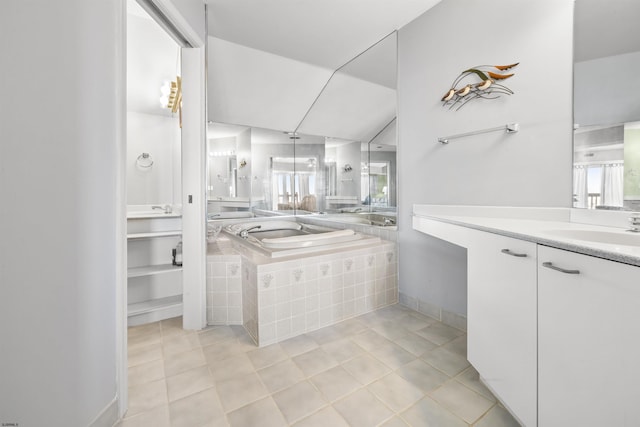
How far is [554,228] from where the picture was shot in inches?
48.1

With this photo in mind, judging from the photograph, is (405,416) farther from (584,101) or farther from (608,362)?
(584,101)

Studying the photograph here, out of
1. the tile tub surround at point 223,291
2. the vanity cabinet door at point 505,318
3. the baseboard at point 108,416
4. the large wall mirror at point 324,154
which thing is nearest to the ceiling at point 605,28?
the vanity cabinet door at point 505,318

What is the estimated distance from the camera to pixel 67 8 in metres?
0.93

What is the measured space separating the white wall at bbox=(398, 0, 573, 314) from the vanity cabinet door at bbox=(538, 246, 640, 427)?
2.94 ft

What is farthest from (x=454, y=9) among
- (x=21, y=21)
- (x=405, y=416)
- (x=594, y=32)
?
(x=405, y=416)

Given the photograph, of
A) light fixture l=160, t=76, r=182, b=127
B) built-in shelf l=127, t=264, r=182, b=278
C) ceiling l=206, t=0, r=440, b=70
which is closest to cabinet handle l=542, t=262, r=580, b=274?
ceiling l=206, t=0, r=440, b=70

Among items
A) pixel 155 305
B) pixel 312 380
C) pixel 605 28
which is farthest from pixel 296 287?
pixel 605 28

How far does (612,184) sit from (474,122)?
0.80 meters

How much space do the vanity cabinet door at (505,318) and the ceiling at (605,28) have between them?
109 cm

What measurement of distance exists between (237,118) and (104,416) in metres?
2.83

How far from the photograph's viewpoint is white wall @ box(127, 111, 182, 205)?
9.64ft

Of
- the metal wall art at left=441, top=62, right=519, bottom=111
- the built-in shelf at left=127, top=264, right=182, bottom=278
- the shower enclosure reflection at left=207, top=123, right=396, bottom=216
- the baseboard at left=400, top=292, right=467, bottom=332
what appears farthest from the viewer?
the shower enclosure reflection at left=207, top=123, right=396, bottom=216

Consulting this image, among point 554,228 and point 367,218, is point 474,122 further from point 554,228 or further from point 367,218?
point 367,218

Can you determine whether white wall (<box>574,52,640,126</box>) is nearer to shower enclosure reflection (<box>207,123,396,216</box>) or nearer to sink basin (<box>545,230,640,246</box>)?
sink basin (<box>545,230,640,246</box>)
